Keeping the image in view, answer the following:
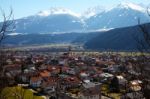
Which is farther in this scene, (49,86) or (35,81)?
(35,81)

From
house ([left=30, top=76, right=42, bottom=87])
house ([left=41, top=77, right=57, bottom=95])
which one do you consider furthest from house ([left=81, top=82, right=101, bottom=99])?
house ([left=30, top=76, right=42, bottom=87])

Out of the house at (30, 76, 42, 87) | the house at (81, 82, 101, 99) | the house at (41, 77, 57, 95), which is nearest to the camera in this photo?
the house at (81, 82, 101, 99)

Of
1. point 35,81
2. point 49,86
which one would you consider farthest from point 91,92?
point 35,81

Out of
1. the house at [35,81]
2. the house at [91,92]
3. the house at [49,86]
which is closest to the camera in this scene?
the house at [91,92]

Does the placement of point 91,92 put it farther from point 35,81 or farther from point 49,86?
point 35,81

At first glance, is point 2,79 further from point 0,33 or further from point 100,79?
point 100,79

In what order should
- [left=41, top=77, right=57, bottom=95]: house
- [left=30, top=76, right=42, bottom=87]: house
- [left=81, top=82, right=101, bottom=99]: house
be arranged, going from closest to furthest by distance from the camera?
[left=81, top=82, right=101, bottom=99]: house → [left=41, top=77, right=57, bottom=95]: house → [left=30, top=76, right=42, bottom=87]: house

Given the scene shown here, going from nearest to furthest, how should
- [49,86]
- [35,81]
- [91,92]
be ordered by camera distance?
[91,92] → [49,86] → [35,81]

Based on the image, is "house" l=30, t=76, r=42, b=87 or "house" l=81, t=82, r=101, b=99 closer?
"house" l=81, t=82, r=101, b=99

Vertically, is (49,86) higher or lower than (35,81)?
lower

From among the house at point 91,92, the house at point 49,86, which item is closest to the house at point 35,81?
the house at point 49,86

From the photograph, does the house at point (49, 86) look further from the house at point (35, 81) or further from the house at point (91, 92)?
the house at point (91, 92)

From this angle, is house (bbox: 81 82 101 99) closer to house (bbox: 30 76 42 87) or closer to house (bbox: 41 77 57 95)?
house (bbox: 41 77 57 95)

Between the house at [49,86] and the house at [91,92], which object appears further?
the house at [49,86]
